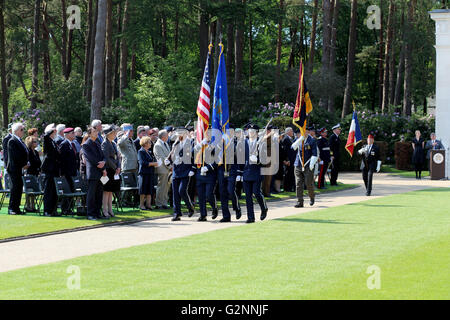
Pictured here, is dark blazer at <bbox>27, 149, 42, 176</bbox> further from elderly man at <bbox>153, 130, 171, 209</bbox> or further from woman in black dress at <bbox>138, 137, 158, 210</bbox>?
elderly man at <bbox>153, 130, 171, 209</bbox>


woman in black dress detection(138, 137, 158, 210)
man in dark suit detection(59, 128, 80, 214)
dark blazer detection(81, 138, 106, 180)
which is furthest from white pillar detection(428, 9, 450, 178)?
dark blazer detection(81, 138, 106, 180)

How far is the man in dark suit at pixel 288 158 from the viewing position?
24.3 m

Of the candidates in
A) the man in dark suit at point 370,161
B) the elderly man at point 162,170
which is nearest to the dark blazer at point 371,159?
the man in dark suit at point 370,161

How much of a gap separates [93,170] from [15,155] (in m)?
2.39

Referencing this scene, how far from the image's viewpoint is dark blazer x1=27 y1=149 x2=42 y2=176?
18.6 metres

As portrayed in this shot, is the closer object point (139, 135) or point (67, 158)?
point (67, 158)

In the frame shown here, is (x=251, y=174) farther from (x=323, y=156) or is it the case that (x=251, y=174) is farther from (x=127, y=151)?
(x=323, y=156)

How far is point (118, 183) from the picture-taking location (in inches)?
685

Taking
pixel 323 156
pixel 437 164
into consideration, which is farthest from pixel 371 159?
pixel 437 164

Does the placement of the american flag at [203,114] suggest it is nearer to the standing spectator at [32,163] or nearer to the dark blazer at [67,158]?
the dark blazer at [67,158]

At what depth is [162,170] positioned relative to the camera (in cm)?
1922

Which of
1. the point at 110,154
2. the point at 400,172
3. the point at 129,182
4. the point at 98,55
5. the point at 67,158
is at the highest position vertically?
the point at 98,55

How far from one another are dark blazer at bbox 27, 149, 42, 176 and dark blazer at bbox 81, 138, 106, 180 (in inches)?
102
